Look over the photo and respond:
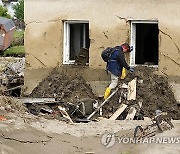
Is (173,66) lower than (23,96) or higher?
higher

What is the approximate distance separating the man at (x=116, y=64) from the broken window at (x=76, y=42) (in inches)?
48.4

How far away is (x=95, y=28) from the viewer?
14.6 meters

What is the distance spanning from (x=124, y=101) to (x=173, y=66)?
1.60 metres

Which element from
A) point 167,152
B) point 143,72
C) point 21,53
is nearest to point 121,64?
point 143,72

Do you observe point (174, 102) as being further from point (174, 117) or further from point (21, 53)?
point (21, 53)

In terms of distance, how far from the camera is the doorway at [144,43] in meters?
14.6

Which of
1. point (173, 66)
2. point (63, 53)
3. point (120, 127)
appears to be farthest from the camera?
point (63, 53)

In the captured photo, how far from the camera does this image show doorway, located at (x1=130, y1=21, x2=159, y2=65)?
47.8ft

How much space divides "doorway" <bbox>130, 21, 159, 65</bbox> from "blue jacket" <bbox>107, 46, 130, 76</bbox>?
708mm

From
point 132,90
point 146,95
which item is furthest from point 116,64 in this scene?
point 146,95

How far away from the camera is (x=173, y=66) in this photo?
13.8m

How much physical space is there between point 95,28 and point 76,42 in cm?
112

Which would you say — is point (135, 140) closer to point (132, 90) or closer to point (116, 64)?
point (132, 90)

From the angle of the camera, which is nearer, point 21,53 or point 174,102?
point 174,102
